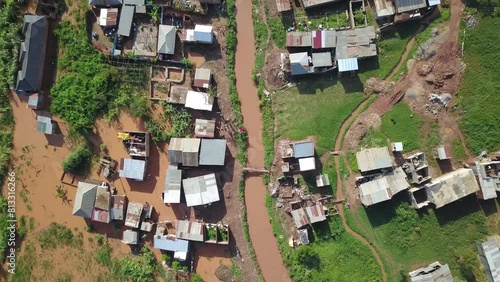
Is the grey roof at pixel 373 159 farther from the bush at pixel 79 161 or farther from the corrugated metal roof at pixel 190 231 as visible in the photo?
the bush at pixel 79 161

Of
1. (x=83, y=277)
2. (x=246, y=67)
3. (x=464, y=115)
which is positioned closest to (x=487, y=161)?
(x=464, y=115)

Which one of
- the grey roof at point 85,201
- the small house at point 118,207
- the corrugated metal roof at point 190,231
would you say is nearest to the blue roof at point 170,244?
the corrugated metal roof at point 190,231

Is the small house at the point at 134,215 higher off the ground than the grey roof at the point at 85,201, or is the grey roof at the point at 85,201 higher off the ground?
the grey roof at the point at 85,201

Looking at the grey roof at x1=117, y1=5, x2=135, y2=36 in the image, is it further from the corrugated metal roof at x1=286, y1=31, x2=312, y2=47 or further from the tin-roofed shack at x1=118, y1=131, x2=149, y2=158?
the corrugated metal roof at x1=286, y1=31, x2=312, y2=47

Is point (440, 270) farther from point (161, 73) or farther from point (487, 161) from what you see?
point (161, 73)

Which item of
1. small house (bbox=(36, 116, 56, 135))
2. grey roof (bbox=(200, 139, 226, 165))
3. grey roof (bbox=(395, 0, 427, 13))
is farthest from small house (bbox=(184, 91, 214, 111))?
grey roof (bbox=(395, 0, 427, 13))

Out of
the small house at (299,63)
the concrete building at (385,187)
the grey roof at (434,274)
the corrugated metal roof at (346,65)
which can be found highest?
the small house at (299,63)

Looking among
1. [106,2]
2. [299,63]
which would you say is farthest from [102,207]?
[299,63]
